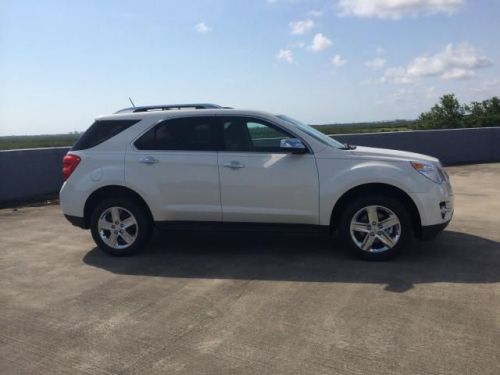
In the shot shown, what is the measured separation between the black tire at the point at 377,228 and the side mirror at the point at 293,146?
82cm

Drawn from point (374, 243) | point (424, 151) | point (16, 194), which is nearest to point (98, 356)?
point (374, 243)

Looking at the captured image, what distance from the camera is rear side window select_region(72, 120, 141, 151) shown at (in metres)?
6.32

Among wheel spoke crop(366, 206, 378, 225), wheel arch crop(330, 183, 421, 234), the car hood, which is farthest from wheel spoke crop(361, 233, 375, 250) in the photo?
the car hood

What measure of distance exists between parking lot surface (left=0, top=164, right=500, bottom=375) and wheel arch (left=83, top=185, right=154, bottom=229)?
56cm

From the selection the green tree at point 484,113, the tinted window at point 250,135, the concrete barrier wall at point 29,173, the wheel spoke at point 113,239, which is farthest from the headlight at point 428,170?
the green tree at point 484,113

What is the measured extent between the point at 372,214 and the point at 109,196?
10.3ft

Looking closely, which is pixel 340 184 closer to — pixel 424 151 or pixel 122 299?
pixel 122 299

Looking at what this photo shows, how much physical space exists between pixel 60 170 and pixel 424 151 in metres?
10.2

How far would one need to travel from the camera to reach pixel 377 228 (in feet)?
18.6

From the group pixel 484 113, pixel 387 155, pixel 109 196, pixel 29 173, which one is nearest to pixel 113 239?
pixel 109 196

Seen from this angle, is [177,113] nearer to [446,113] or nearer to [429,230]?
[429,230]

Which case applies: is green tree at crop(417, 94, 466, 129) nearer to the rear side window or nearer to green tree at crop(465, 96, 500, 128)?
green tree at crop(465, 96, 500, 128)

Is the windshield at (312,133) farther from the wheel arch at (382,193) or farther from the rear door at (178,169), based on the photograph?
the rear door at (178,169)

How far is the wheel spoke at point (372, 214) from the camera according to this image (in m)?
5.64
